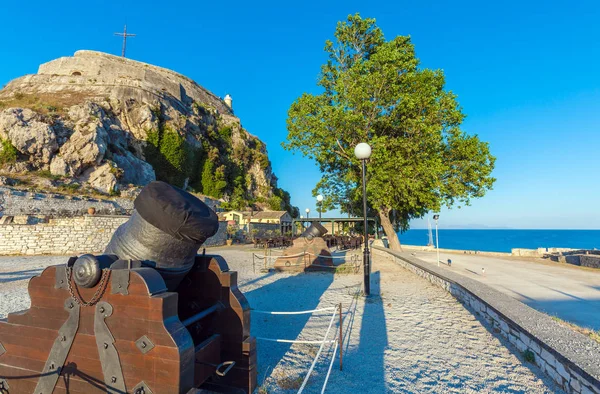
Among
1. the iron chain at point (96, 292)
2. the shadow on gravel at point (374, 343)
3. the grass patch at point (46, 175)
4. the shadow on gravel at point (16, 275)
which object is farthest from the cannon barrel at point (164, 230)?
the grass patch at point (46, 175)

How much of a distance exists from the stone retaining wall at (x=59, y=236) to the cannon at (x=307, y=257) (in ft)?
38.7

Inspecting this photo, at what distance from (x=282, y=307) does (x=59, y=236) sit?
15.8m

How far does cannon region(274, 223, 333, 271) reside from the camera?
11.3m

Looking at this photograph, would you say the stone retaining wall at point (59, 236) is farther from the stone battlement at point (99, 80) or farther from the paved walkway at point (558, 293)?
the stone battlement at point (99, 80)

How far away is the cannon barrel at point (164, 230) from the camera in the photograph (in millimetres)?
2404

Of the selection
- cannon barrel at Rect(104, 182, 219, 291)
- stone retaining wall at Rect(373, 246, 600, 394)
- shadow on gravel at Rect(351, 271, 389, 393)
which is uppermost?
Answer: cannon barrel at Rect(104, 182, 219, 291)

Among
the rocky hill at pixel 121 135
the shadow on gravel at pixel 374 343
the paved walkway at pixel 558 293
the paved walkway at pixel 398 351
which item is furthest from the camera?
the rocky hill at pixel 121 135

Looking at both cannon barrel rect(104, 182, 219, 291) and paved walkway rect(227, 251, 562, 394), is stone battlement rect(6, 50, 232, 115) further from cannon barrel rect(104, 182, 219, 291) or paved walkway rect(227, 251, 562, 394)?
cannon barrel rect(104, 182, 219, 291)

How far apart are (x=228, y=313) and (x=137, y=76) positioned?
2139 inches

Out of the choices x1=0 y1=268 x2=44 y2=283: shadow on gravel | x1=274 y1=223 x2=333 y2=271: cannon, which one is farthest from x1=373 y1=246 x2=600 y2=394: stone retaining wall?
x1=0 y1=268 x2=44 y2=283: shadow on gravel

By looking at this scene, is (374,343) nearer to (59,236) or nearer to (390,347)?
(390,347)

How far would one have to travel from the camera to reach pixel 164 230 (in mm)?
2447

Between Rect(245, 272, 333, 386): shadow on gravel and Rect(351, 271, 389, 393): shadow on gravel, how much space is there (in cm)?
65

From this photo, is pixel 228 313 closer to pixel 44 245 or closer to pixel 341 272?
pixel 341 272
